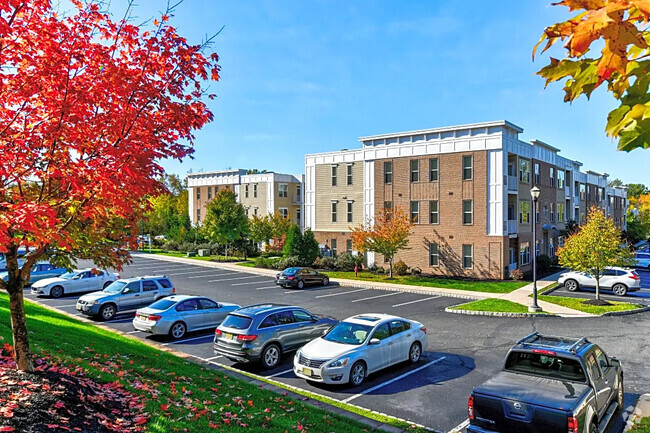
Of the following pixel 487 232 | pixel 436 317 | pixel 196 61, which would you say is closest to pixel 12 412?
pixel 196 61

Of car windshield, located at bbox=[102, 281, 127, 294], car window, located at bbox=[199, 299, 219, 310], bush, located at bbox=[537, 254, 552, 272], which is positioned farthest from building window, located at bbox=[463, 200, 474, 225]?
car windshield, located at bbox=[102, 281, 127, 294]

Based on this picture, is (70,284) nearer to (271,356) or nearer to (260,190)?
(271,356)

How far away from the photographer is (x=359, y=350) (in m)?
12.0

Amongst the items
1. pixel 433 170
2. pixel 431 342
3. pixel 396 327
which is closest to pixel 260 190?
pixel 433 170

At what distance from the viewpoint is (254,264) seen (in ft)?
141

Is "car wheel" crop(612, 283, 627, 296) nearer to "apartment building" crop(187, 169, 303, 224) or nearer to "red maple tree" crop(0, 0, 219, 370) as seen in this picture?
"red maple tree" crop(0, 0, 219, 370)

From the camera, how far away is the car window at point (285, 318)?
14.2 metres

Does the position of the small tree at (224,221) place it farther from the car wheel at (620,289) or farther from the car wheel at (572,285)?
the car wheel at (620,289)

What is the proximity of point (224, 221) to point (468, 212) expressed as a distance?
977 inches

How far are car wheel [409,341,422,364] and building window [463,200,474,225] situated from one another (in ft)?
71.9

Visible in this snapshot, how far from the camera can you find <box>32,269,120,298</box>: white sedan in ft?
81.6

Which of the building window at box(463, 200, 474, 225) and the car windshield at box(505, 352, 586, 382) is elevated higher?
the building window at box(463, 200, 474, 225)

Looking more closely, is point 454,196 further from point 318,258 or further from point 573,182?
point 573,182

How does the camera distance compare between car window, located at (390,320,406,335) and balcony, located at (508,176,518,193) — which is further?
balcony, located at (508,176,518,193)
